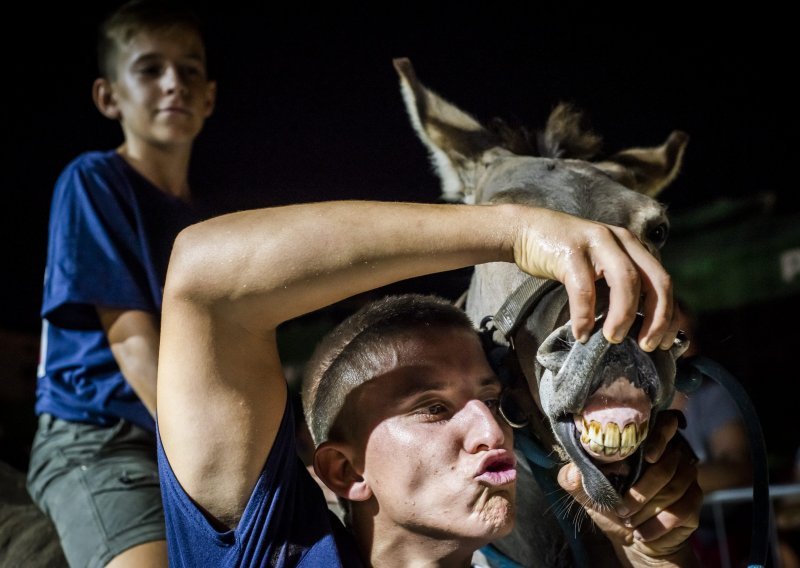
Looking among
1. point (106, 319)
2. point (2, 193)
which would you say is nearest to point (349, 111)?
point (106, 319)

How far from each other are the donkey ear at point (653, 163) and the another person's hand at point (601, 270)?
1.06 meters

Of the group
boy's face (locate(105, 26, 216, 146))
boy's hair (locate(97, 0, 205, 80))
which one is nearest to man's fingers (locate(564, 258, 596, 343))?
boy's face (locate(105, 26, 216, 146))

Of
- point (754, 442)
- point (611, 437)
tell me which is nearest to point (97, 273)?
point (611, 437)

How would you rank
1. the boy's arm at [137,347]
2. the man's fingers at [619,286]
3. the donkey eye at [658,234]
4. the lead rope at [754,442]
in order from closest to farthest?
the man's fingers at [619,286] → the lead rope at [754,442] → the donkey eye at [658,234] → the boy's arm at [137,347]

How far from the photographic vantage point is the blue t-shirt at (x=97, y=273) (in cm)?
215

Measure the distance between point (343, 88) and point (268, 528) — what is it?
55.5 inches

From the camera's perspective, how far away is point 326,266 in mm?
1217

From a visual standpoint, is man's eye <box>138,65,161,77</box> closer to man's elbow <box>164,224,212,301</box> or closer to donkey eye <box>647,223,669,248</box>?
man's elbow <box>164,224,212,301</box>

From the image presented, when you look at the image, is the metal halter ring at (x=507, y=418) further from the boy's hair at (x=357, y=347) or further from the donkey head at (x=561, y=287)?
the boy's hair at (x=357, y=347)

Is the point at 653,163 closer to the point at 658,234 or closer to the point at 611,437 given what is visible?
the point at 658,234

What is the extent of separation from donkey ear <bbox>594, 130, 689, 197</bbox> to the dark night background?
4.4 inches

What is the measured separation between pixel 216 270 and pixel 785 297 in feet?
13.9

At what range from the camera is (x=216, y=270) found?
123 centimetres

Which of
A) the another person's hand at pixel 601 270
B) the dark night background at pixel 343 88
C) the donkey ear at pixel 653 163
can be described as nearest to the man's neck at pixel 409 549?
the another person's hand at pixel 601 270
